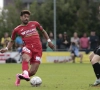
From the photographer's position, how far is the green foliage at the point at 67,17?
4938 cm

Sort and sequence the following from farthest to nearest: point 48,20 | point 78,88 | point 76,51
A: point 48,20 → point 76,51 → point 78,88

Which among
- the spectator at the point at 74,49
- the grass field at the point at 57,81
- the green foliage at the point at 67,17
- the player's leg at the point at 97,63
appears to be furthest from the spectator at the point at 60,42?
the player's leg at the point at 97,63

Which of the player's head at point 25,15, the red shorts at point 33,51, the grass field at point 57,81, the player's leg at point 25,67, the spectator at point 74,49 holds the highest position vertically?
the player's head at point 25,15

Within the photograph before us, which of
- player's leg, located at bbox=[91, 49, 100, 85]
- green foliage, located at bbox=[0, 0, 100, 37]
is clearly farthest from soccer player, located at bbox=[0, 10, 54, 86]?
green foliage, located at bbox=[0, 0, 100, 37]

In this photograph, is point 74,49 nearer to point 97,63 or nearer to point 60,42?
point 60,42

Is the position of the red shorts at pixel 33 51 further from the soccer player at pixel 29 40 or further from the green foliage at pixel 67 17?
the green foliage at pixel 67 17

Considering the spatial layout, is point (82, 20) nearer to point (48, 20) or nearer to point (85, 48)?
point (48, 20)

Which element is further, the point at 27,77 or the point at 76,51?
the point at 76,51

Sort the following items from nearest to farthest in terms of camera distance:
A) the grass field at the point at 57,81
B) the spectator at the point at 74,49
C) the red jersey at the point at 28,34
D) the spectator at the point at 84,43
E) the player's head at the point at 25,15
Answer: the grass field at the point at 57,81, the player's head at the point at 25,15, the red jersey at the point at 28,34, the spectator at the point at 74,49, the spectator at the point at 84,43

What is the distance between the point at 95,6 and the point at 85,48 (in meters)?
17.8

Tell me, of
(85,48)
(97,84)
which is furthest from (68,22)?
(97,84)

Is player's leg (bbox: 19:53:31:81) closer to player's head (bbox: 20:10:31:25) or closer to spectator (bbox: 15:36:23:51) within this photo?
player's head (bbox: 20:10:31:25)

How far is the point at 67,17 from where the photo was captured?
50906 millimetres

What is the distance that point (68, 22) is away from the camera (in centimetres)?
5072
